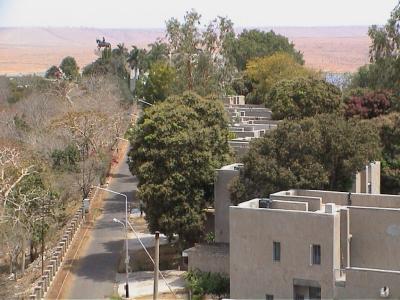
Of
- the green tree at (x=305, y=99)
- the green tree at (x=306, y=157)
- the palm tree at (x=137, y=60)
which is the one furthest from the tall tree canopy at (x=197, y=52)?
the palm tree at (x=137, y=60)

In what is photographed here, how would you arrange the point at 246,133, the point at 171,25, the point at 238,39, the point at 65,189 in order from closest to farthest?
the point at 246,133 < the point at 65,189 < the point at 171,25 < the point at 238,39

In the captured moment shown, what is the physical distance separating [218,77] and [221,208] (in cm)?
2584

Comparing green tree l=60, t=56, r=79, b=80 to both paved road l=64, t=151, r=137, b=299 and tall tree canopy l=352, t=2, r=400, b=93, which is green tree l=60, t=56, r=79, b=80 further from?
tall tree canopy l=352, t=2, r=400, b=93

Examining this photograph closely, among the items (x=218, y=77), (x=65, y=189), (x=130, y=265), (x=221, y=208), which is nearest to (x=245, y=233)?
(x=221, y=208)

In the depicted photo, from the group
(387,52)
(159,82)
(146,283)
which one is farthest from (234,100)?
(146,283)

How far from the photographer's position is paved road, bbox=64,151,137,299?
3117 cm

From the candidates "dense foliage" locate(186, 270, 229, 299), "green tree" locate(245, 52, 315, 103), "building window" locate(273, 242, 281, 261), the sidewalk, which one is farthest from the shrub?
"building window" locate(273, 242, 281, 261)

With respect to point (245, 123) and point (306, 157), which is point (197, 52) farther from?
point (306, 157)

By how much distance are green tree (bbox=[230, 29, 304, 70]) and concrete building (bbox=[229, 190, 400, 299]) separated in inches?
2206

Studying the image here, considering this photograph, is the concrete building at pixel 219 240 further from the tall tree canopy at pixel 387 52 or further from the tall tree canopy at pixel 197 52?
the tall tree canopy at pixel 197 52

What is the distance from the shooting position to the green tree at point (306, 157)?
28.7m

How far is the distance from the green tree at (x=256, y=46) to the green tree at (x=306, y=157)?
51643mm

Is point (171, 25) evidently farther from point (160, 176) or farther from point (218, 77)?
point (160, 176)

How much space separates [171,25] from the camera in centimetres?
5588
